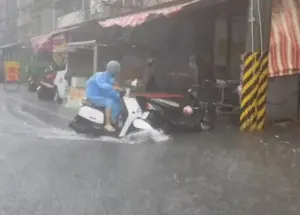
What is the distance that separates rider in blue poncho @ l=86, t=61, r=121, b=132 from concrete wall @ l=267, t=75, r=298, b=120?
4.73 metres

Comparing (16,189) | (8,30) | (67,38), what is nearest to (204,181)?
(16,189)

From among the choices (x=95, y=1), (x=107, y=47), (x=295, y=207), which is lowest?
(x=295, y=207)

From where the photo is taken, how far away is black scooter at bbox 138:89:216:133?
11.5 m

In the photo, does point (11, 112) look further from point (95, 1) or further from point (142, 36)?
point (95, 1)

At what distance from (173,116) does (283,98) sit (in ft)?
12.5

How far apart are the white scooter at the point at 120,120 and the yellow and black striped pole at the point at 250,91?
2.26 metres

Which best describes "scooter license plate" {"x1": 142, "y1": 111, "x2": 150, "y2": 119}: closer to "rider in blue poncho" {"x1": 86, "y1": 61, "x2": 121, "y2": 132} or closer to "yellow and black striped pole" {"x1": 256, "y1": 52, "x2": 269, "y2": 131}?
"rider in blue poncho" {"x1": 86, "y1": 61, "x2": 121, "y2": 132}

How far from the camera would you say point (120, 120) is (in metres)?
11.2

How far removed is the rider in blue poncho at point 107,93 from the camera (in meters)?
11.0

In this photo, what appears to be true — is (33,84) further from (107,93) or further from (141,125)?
(141,125)

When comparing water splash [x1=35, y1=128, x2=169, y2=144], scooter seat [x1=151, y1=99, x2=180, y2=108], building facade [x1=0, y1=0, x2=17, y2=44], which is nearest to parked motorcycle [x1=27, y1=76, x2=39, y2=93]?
water splash [x1=35, y1=128, x2=169, y2=144]

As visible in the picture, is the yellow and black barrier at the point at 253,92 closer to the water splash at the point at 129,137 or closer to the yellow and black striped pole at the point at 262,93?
the yellow and black striped pole at the point at 262,93

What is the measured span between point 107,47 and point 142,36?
231cm

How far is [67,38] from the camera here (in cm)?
2316
